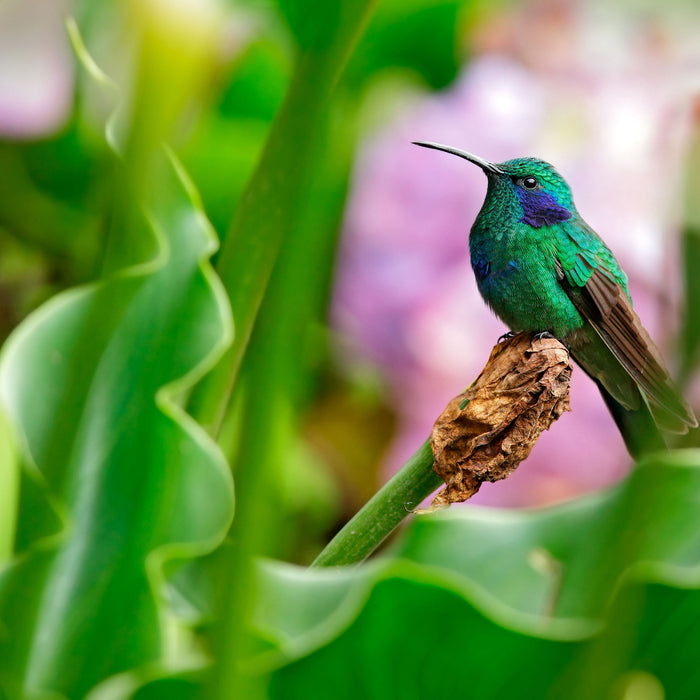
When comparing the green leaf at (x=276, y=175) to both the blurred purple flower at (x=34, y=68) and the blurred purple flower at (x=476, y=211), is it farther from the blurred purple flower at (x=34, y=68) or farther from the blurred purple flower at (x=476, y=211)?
the blurred purple flower at (x=34, y=68)

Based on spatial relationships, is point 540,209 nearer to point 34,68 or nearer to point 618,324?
point 618,324

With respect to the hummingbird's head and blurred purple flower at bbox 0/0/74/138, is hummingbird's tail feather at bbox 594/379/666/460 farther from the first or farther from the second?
blurred purple flower at bbox 0/0/74/138

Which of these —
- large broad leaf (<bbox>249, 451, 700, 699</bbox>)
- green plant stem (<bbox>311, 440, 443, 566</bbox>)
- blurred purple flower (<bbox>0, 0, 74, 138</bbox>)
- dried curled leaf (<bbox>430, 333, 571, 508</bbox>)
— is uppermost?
blurred purple flower (<bbox>0, 0, 74, 138</bbox>)

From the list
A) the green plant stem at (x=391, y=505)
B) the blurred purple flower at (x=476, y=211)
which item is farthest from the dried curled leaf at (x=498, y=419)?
the blurred purple flower at (x=476, y=211)

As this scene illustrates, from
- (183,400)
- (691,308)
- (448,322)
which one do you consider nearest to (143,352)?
(183,400)

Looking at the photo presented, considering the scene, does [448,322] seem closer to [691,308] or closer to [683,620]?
[683,620]

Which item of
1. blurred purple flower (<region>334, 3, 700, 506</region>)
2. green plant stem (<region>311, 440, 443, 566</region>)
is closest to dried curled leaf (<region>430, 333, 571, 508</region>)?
green plant stem (<region>311, 440, 443, 566</region>)

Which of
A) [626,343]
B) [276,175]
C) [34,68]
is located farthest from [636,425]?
[34,68]
